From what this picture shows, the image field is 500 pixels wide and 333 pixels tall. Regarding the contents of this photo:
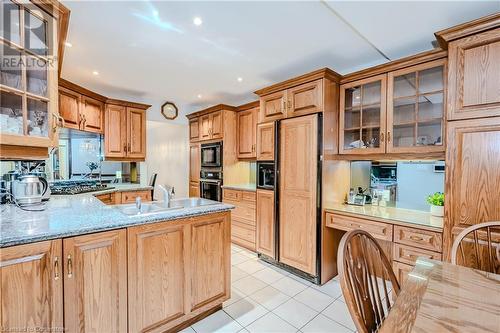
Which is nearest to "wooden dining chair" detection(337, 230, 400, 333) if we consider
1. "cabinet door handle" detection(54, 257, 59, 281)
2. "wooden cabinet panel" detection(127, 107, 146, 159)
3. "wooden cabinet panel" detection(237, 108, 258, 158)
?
"cabinet door handle" detection(54, 257, 59, 281)

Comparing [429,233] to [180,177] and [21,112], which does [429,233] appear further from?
[180,177]

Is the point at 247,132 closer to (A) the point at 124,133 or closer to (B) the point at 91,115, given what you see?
(A) the point at 124,133

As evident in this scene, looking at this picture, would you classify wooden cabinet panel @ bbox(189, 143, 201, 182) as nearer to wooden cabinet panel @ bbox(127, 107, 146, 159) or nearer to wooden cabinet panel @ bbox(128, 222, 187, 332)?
wooden cabinet panel @ bbox(127, 107, 146, 159)

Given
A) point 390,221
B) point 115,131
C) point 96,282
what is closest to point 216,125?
point 115,131

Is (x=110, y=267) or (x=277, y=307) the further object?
(x=277, y=307)

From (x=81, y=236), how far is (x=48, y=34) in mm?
1326

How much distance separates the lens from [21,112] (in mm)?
1451

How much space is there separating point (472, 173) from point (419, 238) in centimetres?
66

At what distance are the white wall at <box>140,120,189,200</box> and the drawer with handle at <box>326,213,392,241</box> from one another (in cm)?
348

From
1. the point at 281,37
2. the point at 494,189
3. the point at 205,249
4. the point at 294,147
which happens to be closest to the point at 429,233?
the point at 494,189

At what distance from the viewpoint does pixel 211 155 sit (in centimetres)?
421

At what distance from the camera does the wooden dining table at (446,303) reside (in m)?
0.79

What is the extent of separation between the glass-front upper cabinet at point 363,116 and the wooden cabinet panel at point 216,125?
2088 mm

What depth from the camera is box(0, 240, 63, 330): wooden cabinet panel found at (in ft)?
3.70
